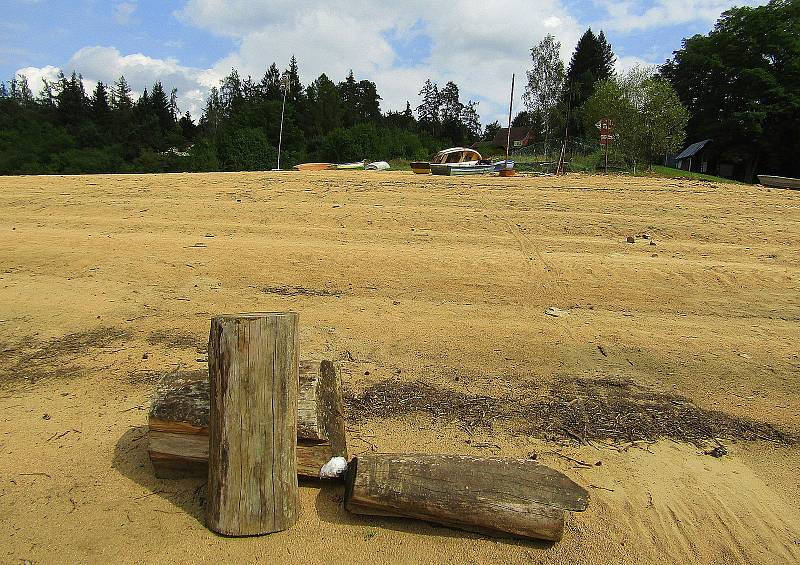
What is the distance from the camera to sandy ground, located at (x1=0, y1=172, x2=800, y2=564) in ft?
10.1

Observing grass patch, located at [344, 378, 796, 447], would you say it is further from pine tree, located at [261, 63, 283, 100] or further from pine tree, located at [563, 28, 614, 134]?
pine tree, located at [261, 63, 283, 100]

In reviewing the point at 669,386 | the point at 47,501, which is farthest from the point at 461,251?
the point at 47,501

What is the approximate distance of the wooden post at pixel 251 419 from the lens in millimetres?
2873

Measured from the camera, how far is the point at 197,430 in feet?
10.8

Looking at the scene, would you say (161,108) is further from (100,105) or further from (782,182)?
(782,182)

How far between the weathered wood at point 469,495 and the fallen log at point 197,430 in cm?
27

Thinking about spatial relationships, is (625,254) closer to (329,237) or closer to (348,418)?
(329,237)

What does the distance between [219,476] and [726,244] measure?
30.3 ft

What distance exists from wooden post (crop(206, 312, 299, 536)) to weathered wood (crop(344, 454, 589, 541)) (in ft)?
1.54

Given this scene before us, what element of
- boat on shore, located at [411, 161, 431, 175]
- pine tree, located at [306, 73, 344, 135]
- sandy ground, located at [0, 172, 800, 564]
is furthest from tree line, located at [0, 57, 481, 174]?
sandy ground, located at [0, 172, 800, 564]

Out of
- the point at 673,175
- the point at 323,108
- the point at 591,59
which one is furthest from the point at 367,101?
the point at 673,175

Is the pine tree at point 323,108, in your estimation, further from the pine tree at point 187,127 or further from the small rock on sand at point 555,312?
the small rock on sand at point 555,312

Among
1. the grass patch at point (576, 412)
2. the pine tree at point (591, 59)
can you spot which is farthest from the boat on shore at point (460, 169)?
the pine tree at point (591, 59)

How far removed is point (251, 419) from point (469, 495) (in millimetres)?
1253
